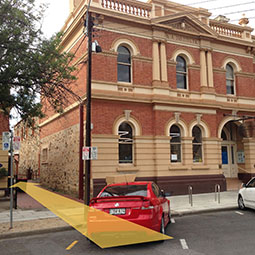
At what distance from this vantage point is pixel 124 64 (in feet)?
52.5

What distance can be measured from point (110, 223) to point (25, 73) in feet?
22.9

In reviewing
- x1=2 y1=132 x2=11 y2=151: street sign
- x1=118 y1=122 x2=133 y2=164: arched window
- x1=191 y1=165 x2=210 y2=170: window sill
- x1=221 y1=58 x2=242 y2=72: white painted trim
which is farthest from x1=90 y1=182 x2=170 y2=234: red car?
x1=221 y1=58 x2=242 y2=72: white painted trim

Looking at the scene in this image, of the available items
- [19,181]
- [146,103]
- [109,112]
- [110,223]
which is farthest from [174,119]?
[19,181]

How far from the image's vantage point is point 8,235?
8.20 meters

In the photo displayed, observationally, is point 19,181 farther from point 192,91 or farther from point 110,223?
point 110,223

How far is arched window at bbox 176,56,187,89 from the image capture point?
17.6 meters

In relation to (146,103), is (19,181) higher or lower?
lower

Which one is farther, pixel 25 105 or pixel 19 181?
pixel 19 181

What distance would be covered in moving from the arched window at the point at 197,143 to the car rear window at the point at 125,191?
32.8ft

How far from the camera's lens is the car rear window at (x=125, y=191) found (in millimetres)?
7520

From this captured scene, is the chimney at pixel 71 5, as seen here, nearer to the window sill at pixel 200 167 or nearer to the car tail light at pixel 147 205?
the window sill at pixel 200 167

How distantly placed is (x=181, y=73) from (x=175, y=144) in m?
4.33
